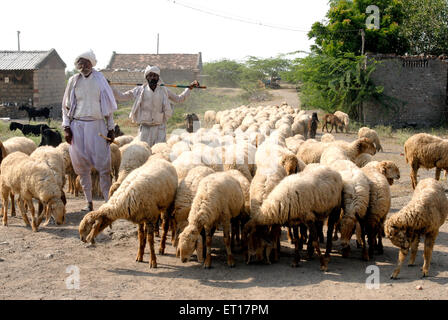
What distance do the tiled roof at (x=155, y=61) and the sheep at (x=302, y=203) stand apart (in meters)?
31.2

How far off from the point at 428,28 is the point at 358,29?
5.66 m

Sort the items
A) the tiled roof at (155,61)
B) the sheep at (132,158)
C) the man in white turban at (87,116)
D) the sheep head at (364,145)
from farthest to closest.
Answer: the tiled roof at (155,61), the sheep head at (364,145), the sheep at (132,158), the man in white turban at (87,116)

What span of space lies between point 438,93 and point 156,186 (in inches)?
806

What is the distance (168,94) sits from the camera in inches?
370

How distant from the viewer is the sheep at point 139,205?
5449mm

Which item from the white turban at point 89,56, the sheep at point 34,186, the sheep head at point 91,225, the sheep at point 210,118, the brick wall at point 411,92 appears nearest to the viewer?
the sheep head at point 91,225

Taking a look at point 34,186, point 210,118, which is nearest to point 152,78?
point 34,186

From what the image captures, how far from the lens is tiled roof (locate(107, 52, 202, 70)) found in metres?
36.3

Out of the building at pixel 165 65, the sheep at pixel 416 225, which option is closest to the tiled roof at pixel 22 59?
the building at pixel 165 65

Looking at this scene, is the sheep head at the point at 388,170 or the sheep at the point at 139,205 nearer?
the sheep at the point at 139,205

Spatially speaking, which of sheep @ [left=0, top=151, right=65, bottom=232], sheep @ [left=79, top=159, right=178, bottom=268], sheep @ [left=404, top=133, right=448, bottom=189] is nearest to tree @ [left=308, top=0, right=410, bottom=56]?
sheep @ [left=404, top=133, right=448, bottom=189]

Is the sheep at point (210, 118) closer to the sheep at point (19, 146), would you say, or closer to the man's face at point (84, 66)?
the sheep at point (19, 146)

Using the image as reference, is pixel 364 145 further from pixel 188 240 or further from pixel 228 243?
pixel 188 240
